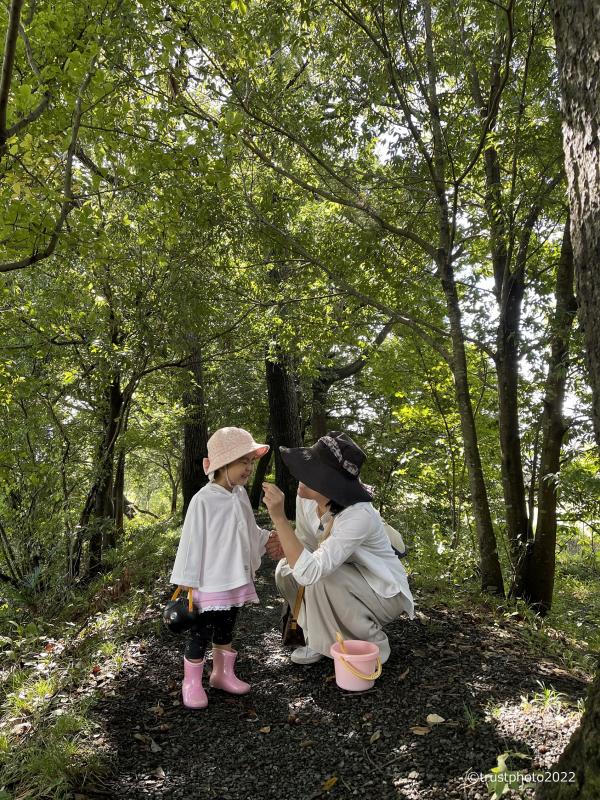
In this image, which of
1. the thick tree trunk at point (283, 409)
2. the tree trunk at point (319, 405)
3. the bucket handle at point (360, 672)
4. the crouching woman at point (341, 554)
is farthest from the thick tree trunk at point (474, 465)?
the tree trunk at point (319, 405)

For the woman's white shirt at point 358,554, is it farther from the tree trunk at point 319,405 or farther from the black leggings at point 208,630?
the tree trunk at point 319,405

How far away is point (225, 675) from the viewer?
11.4ft

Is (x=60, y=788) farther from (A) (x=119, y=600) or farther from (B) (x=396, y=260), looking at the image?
(B) (x=396, y=260)

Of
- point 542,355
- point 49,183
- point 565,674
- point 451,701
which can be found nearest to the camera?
point 451,701

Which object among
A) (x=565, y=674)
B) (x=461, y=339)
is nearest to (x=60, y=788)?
(x=565, y=674)

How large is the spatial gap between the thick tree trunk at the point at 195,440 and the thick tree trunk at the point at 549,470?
5.85 m

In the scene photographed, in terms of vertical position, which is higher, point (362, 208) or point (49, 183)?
point (362, 208)

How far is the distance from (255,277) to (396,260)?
8.42ft

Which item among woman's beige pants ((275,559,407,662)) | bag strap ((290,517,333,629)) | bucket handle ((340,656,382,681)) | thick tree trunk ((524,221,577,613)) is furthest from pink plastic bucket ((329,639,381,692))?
thick tree trunk ((524,221,577,613))

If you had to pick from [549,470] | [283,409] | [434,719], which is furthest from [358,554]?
[283,409]

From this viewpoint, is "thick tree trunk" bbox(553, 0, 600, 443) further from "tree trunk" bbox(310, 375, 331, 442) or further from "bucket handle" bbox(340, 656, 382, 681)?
"tree trunk" bbox(310, 375, 331, 442)

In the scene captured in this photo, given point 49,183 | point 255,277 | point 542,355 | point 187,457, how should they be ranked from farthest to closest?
point 187,457
point 255,277
point 542,355
point 49,183

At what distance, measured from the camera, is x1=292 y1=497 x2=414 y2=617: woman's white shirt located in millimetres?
3207

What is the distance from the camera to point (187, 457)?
413 inches
